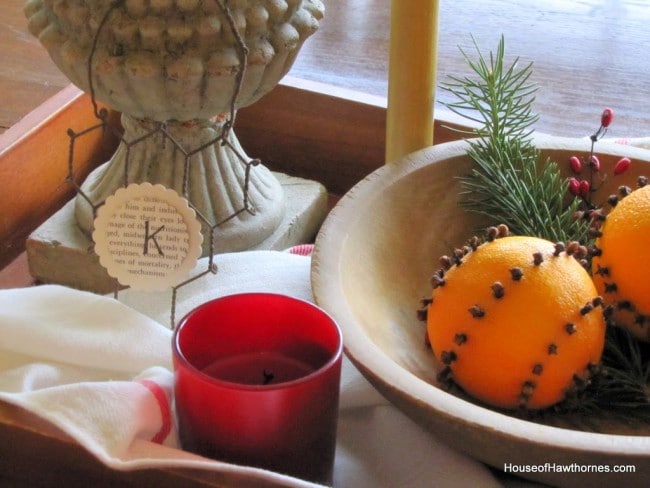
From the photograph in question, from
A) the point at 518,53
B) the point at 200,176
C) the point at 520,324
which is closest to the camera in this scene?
the point at 520,324

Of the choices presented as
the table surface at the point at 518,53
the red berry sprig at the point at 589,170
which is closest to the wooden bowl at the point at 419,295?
the red berry sprig at the point at 589,170

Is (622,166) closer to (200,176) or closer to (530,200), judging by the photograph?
(530,200)

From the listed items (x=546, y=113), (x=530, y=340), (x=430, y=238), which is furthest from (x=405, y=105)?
(x=546, y=113)

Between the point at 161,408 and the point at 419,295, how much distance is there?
166 mm

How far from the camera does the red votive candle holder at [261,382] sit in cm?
35

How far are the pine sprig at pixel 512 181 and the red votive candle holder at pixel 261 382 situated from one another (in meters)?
0.15

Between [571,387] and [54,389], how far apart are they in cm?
23

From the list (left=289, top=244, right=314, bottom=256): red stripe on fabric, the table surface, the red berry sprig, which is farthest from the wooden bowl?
the table surface

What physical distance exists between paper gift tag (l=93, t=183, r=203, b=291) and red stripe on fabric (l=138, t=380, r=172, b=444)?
0.20 ft

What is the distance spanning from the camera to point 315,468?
0.38 m

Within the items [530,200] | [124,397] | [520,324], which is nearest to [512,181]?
[530,200]

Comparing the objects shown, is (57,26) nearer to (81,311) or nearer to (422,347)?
(81,311)

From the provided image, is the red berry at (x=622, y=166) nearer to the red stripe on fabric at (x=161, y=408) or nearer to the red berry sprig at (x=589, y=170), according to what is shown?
the red berry sprig at (x=589, y=170)

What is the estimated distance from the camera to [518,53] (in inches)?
36.0
